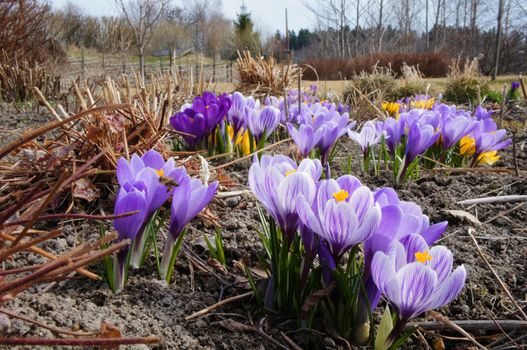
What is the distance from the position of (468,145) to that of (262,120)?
104 centimetres

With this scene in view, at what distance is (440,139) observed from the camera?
94.0 inches

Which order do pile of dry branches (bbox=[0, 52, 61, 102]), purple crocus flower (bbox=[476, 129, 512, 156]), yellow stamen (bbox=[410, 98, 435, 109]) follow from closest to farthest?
1. purple crocus flower (bbox=[476, 129, 512, 156])
2. yellow stamen (bbox=[410, 98, 435, 109])
3. pile of dry branches (bbox=[0, 52, 61, 102])

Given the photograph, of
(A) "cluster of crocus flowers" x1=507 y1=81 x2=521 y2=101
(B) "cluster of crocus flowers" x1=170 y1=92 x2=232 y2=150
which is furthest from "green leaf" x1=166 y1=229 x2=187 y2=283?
(A) "cluster of crocus flowers" x1=507 y1=81 x2=521 y2=101

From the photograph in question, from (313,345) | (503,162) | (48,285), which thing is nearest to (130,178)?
(48,285)

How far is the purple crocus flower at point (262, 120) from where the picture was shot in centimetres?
215

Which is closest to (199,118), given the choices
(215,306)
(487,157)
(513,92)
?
(215,306)

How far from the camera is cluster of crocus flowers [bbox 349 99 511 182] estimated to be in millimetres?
1999

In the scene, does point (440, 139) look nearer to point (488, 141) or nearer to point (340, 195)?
point (488, 141)

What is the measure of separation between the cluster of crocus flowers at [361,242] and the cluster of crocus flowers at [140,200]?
16cm

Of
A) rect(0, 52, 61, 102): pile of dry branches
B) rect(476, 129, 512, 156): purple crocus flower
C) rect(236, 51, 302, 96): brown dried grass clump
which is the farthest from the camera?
rect(0, 52, 61, 102): pile of dry branches

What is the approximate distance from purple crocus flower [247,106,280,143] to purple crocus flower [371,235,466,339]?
4.67 feet

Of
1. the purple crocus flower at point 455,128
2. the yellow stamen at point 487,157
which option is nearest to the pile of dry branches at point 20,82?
the purple crocus flower at point 455,128

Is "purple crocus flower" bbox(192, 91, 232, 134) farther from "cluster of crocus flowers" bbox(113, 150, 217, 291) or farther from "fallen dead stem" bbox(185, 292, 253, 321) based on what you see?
"fallen dead stem" bbox(185, 292, 253, 321)

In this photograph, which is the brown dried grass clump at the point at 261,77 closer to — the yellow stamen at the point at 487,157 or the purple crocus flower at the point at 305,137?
the yellow stamen at the point at 487,157
